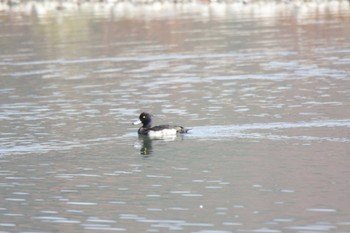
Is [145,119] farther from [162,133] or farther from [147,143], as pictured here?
[147,143]

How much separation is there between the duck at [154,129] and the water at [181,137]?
0.22 metres

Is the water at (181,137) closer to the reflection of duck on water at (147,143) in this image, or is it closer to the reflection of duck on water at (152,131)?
the reflection of duck on water at (147,143)

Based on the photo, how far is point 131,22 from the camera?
74.6 metres

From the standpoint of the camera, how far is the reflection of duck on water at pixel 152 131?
95.7 ft

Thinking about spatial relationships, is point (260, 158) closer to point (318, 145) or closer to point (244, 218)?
point (318, 145)

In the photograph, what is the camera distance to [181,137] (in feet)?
95.8

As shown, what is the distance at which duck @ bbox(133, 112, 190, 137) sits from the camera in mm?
29250

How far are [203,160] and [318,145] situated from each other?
2894mm

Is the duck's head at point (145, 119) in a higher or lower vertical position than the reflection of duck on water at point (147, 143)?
higher

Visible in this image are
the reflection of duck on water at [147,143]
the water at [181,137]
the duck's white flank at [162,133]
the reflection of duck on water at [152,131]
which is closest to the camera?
the water at [181,137]

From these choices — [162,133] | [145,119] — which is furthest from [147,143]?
[145,119]

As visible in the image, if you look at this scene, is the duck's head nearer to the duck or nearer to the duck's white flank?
the duck

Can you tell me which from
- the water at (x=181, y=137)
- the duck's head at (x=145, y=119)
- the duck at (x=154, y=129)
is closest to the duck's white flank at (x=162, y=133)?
the duck at (x=154, y=129)

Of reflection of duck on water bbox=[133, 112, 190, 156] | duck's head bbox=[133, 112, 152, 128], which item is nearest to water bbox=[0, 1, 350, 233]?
reflection of duck on water bbox=[133, 112, 190, 156]
